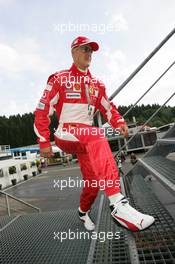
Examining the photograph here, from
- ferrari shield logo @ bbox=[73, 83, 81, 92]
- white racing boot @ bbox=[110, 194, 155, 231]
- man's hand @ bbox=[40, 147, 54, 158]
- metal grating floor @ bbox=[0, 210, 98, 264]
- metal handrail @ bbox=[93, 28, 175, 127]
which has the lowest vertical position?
metal grating floor @ bbox=[0, 210, 98, 264]

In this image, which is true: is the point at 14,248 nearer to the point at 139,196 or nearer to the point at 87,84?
the point at 139,196

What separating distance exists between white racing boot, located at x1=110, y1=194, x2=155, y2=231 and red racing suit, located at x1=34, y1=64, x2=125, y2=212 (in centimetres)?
25

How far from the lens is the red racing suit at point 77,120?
2.02 meters

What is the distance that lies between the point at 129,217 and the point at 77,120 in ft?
2.61

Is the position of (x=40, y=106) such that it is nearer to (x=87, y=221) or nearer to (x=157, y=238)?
(x=87, y=221)

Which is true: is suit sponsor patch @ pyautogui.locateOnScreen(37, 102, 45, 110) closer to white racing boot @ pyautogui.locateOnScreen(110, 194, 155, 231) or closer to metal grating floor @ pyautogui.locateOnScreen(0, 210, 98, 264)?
white racing boot @ pyautogui.locateOnScreen(110, 194, 155, 231)

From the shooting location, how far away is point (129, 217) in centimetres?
170

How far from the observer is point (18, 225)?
9.87 ft

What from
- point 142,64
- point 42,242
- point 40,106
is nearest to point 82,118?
point 40,106

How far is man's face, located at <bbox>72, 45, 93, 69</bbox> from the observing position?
2193mm

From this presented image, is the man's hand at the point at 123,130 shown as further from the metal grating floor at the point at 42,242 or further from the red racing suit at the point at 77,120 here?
the metal grating floor at the point at 42,242

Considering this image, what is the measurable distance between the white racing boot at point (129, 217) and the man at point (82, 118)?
0.62ft

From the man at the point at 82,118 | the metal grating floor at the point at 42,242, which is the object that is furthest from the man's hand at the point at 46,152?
the metal grating floor at the point at 42,242
